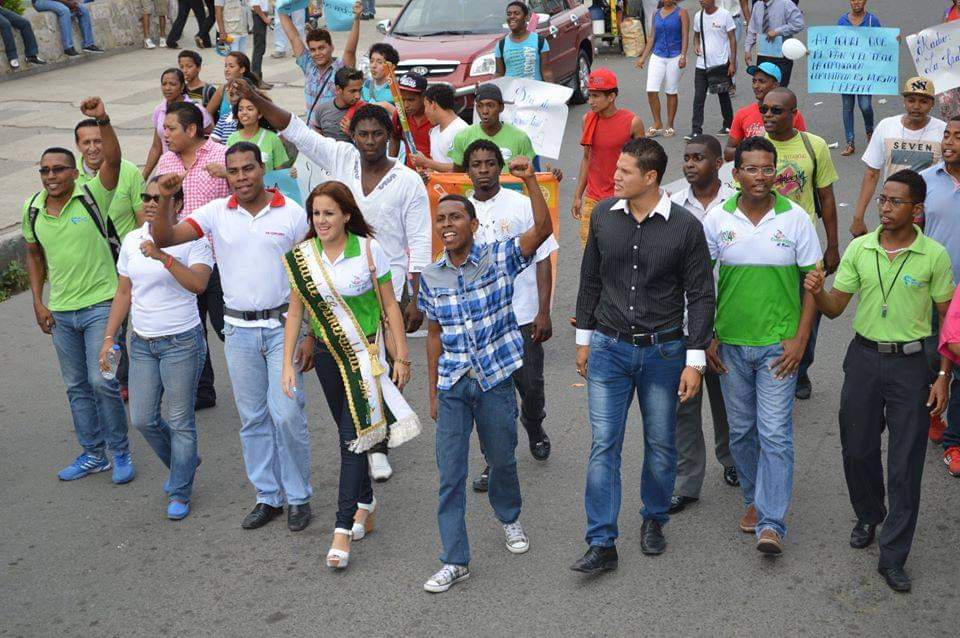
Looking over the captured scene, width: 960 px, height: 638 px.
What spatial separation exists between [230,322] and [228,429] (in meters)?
1.73

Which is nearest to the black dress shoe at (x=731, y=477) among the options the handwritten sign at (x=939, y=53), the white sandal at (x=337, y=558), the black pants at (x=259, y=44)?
the white sandal at (x=337, y=558)

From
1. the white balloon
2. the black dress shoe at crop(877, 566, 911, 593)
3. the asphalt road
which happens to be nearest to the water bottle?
the asphalt road

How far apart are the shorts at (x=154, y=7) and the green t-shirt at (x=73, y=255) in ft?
53.2

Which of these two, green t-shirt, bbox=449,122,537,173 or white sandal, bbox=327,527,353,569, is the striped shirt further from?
green t-shirt, bbox=449,122,537,173

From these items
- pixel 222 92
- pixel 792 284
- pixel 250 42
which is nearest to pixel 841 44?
pixel 222 92

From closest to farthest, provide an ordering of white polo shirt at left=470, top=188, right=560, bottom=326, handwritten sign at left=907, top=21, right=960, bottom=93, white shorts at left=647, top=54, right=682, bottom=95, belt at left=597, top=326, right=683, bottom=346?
belt at left=597, top=326, right=683, bottom=346 < white polo shirt at left=470, top=188, right=560, bottom=326 < handwritten sign at left=907, top=21, right=960, bottom=93 < white shorts at left=647, top=54, right=682, bottom=95

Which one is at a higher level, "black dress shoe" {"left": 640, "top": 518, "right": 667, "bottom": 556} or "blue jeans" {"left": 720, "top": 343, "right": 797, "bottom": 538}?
"blue jeans" {"left": 720, "top": 343, "right": 797, "bottom": 538}

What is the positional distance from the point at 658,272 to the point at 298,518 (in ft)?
7.71

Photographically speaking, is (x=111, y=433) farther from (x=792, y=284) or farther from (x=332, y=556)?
(x=792, y=284)

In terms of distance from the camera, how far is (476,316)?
18.1ft

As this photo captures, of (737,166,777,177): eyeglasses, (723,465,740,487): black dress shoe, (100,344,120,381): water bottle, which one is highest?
(737,166,777,177): eyeglasses

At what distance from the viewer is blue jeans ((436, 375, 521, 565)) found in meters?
5.54

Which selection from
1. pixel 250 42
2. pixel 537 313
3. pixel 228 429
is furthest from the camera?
pixel 250 42

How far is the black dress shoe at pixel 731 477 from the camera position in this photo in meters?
6.46
